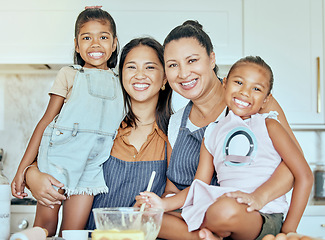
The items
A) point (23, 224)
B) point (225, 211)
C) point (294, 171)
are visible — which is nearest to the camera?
point (225, 211)

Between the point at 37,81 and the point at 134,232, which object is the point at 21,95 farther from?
the point at 134,232

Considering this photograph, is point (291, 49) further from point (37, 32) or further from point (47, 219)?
point (47, 219)

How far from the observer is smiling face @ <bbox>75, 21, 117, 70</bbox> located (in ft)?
5.66

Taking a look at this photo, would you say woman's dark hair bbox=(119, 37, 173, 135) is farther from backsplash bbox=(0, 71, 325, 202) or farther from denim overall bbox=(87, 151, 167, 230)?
backsplash bbox=(0, 71, 325, 202)

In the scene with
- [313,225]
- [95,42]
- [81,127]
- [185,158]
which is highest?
[95,42]

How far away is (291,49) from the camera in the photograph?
263cm

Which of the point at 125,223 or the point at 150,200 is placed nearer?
the point at 125,223

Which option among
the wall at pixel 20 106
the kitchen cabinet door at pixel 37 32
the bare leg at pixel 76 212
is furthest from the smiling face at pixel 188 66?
the wall at pixel 20 106

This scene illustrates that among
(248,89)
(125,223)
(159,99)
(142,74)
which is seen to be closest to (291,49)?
(159,99)

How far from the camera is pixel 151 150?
1.72 metres

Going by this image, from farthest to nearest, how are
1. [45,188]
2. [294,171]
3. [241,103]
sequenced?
[45,188]
[241,103]
[294,171]

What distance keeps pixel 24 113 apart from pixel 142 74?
149 cm

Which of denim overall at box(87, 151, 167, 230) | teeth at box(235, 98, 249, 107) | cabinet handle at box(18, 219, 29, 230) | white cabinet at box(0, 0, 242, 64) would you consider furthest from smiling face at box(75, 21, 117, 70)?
cabinet handle at box(18, 219, 29, 230)

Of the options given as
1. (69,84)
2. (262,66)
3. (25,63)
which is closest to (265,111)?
(262,66)
